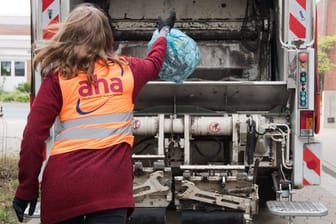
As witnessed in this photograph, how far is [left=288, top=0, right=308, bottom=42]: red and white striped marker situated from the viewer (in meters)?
4.84

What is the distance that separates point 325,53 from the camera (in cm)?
3509

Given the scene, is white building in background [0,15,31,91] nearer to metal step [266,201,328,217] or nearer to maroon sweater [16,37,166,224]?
metal step [266,201,328,217]

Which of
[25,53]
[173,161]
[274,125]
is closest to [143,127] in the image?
[173,161]

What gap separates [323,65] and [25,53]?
29.1 m

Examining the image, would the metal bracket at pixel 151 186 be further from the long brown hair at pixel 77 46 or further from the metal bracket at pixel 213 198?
the long brown hair at pixel 77 46

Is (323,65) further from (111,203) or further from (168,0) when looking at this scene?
(111,203)

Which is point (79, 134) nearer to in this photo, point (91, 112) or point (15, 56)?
point (91, 112)

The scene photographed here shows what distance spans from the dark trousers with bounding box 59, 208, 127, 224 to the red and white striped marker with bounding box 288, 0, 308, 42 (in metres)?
2.71

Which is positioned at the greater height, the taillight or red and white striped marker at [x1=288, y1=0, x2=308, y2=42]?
red and white striped marker at [x1=288, y1=0, x2=308, y2=42]

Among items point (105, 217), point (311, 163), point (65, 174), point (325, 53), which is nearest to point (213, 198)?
point (311, 163)

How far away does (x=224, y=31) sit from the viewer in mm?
5730

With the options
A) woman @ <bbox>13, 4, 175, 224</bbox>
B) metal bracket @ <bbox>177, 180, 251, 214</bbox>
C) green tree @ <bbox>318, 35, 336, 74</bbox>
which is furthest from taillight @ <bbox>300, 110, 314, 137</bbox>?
green tree @ <bbox>318, 35, 336, 74</bbox>

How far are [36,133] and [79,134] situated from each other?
0.60 ft

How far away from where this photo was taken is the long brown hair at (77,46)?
262 cm
